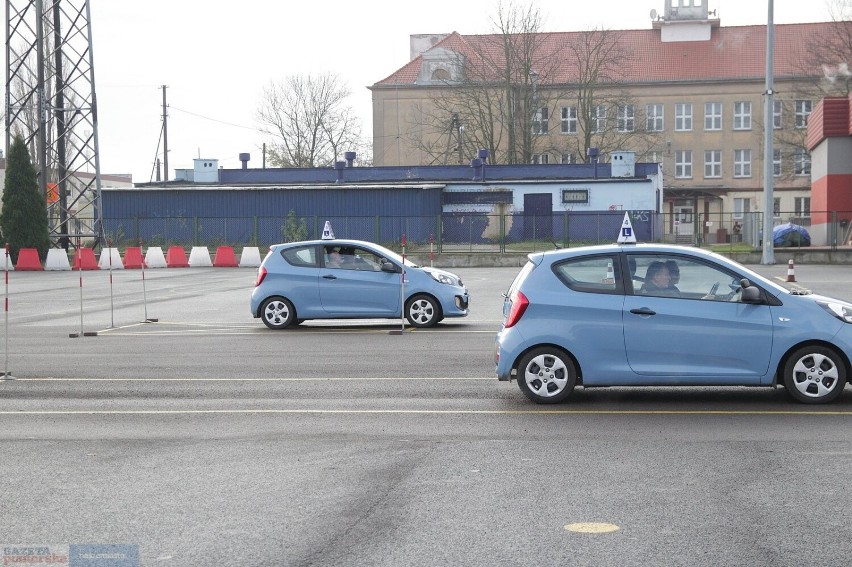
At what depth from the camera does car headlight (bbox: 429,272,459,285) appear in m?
18.8

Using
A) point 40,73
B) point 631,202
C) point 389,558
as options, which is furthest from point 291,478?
point 631,202

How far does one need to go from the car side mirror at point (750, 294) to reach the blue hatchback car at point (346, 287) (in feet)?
27.9

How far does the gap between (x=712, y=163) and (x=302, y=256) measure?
70.3m

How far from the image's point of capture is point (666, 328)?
1048 cm

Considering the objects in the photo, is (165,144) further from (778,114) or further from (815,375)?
(815,375)

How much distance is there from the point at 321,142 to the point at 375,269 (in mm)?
72107

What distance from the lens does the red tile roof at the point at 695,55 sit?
85.1 meters

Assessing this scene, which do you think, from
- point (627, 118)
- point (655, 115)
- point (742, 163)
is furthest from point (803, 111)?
point (627, 118)

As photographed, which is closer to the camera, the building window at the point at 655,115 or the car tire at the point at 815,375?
the car tire at the point at 815,375

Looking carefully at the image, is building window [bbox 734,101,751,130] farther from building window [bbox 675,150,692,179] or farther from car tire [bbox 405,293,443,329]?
car tire [bbox 405,293,443,329]

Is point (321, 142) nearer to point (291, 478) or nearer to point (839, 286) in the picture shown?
point (839, 286)

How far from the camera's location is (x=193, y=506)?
22.7 ft

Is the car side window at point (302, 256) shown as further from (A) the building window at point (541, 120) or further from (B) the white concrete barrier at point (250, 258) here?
(A) the building window at point (541, 120)

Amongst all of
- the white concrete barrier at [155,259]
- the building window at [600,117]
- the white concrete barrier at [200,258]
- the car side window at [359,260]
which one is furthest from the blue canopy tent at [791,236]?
the car side window at [359,260]
